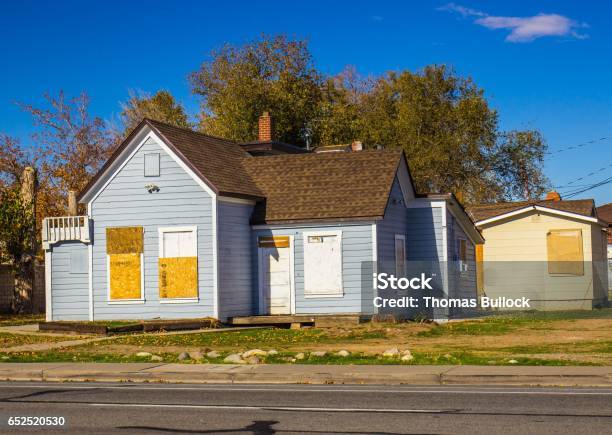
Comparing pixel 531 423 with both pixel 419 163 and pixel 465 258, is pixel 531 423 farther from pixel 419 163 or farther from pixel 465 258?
pixel 419 163

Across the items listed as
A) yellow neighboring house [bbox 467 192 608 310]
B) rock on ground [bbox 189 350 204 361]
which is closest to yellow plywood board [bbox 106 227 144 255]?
rock on ground [bbox 189 350 204 361]

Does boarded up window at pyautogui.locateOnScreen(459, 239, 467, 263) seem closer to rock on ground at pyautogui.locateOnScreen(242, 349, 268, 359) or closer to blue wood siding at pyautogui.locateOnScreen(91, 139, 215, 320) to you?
blue wood siding at pyautogui.locateOnScreen(91, 139, 215, 320)

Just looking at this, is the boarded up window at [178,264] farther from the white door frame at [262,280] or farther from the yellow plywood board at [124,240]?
Result: the white door frame at [262,280]

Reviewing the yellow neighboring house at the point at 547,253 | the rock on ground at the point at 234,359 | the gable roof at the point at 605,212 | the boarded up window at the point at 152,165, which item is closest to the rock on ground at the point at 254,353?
the rock on ground at the point at 234,359

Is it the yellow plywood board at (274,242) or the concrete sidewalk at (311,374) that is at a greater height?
the yellow plywood board at (274,242)

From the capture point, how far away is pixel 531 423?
11.6 m

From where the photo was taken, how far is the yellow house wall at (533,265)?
118ft

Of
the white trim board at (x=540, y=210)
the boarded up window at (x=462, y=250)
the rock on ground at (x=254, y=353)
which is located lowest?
the rock on ground at (x=254, y=353)

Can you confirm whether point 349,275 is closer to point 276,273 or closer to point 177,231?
point 276,273

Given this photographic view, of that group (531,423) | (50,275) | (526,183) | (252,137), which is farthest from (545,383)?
(526,183)

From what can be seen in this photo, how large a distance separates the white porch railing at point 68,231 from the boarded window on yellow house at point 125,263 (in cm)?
102

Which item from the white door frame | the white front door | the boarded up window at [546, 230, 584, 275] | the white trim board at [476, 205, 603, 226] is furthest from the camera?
the boarded up window at [546, 230, 584, 275]

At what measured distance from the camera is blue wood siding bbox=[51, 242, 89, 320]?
3288 centimetres

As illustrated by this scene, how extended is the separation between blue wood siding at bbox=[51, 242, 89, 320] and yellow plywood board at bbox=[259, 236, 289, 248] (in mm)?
6100
